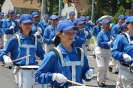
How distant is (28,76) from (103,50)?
374 cm

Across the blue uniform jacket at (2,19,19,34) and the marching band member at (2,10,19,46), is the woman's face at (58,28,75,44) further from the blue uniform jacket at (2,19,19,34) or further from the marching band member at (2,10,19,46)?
the blue uniform jacket at (2,19,19,34)

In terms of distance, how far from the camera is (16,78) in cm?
548

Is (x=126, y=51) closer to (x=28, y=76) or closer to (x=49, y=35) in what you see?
(x=28, y=76)

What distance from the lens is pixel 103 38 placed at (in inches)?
319

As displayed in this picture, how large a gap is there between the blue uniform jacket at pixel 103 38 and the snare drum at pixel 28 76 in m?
3.38

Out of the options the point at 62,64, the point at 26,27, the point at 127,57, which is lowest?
the point at 127,57

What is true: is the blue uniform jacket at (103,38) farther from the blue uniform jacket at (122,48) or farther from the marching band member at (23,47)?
the marching band member at (23,47)

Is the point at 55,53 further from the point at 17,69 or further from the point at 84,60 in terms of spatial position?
the point at 17,69

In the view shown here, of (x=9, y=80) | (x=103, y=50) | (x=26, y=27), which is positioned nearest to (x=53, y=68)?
(x=26, y=27)

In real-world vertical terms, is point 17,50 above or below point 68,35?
below

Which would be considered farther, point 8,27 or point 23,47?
point 8,27

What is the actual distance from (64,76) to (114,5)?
50.3m

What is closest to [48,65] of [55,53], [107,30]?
[55,53]

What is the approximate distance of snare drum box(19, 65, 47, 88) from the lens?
196 inches
